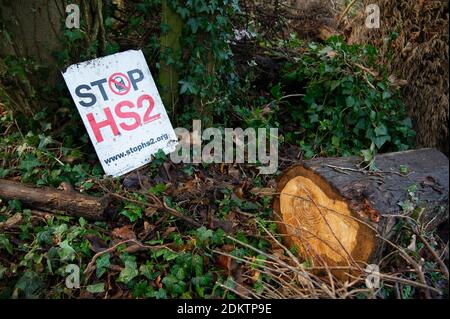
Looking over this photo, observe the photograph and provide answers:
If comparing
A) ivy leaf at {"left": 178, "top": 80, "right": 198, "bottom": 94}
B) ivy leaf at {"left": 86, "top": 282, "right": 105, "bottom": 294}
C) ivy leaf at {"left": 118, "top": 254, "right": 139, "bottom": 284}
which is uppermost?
ivy leaf at {"left": 178, "top": 80, "right": 198, "bottom": 94}

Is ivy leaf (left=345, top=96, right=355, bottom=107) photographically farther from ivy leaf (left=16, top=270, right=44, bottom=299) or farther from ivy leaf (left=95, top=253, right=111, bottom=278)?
ivy leaf (left=16, top=270, right=44, bottom=299)

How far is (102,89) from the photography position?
2.99m

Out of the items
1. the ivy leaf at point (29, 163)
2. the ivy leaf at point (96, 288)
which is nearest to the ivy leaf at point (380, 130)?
the ivy leaf at point (96, 288)

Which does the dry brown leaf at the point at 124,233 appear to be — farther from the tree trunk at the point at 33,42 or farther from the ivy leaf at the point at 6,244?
the tree trunk at the point at 33,42

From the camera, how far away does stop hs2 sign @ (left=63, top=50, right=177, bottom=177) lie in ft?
9.62

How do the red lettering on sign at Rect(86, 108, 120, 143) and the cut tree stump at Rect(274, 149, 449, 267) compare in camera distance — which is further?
Answer: the red lettering on sign at Rect(86, 108, 120, 143)

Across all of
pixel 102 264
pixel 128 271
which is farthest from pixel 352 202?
pixel 102 264

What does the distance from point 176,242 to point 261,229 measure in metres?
0.58

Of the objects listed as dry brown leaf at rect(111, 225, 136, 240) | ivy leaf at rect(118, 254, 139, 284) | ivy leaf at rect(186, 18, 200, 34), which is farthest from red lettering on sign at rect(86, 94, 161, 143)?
ivy leaf at rect(118, 254, 139, 284)

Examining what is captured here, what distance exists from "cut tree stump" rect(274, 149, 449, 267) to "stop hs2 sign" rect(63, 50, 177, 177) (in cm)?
110

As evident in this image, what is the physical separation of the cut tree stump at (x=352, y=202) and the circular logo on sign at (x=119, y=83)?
4.52 ft

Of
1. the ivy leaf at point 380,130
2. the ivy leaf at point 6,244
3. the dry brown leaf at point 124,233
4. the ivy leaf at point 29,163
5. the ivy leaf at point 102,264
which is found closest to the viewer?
the ivy leaf at point 102,264

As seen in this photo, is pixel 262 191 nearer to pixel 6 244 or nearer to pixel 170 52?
pixel 170 52

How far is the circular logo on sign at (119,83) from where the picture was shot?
3.03 m
